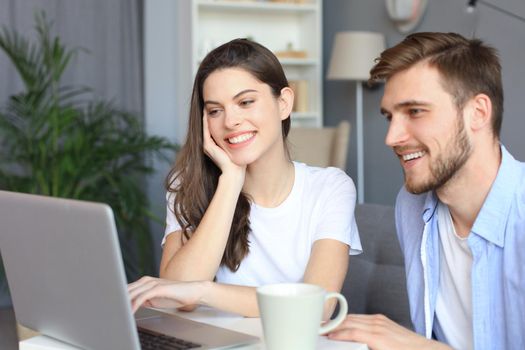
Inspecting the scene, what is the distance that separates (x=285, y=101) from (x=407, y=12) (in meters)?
2.68

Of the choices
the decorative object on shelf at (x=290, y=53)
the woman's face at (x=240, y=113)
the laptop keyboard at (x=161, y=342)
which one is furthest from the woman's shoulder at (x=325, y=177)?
the decorative object on shelf at (x=290, y=53)

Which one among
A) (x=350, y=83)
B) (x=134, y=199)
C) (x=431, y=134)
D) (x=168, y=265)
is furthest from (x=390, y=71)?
(x=350, y=83)

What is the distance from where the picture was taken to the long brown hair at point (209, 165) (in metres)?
2.02

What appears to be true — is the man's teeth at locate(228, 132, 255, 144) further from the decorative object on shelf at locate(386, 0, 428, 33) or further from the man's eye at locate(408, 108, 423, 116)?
the decorative object on shelf at locate(386, 0, 428, 33)

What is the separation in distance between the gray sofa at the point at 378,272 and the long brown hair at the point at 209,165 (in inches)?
13.1

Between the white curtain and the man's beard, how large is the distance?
12.2 ft

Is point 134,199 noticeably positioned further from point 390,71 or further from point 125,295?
point 125,295

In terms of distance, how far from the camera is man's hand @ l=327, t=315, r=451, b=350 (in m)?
1.36

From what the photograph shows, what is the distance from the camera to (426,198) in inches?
68.7

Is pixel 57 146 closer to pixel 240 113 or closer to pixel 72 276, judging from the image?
pixel 240 113

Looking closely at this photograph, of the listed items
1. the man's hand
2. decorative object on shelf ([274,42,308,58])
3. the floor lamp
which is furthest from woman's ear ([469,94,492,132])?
decorative object on shelf ([274,42,308,58])

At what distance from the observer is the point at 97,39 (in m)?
5.14

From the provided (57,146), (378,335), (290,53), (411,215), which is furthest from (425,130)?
(290,53)

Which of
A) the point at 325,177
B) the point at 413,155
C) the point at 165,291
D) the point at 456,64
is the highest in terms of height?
the point at 456,64
